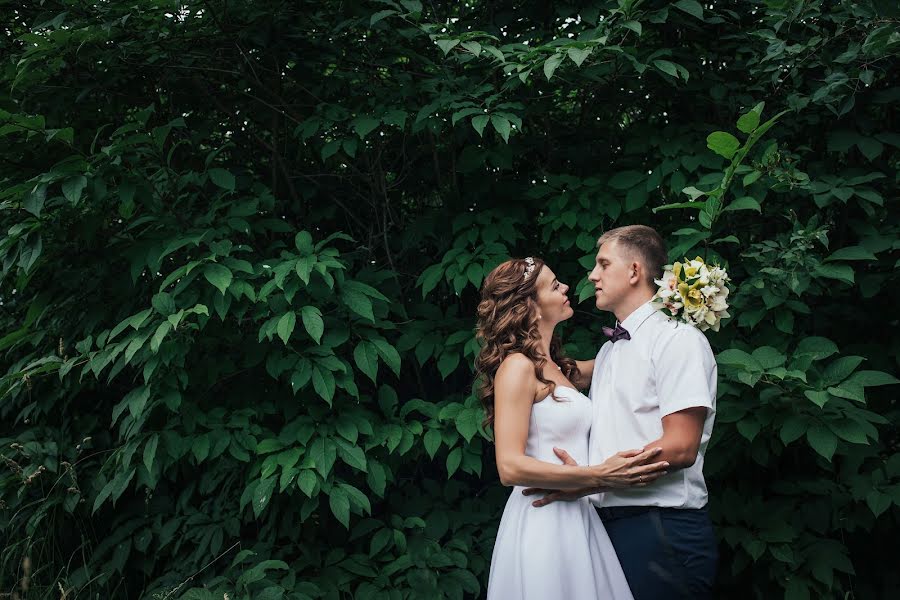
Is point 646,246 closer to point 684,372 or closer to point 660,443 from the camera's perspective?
point 684,372

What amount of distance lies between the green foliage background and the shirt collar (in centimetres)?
42

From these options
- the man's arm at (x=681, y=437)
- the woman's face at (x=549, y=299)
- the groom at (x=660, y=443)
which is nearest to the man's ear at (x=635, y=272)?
the groom at (x=660, y=443)

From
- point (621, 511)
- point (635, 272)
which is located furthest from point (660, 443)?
point (635, 272)

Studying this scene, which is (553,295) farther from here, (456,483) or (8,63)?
(8,63)

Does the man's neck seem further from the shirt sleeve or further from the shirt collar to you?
the shirt sleeve

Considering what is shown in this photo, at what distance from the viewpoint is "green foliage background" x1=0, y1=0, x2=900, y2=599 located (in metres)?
3.26

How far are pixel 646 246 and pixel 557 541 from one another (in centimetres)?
108

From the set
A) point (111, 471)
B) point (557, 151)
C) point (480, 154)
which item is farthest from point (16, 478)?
point (557, 151)

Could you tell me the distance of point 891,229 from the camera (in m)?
3.35

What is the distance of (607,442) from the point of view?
272cm

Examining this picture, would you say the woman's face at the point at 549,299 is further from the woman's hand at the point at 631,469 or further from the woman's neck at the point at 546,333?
the woman's hand at the point at 631,469

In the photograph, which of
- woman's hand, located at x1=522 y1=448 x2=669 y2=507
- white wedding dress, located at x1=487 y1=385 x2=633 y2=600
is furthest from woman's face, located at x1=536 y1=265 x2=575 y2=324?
woman's hand, located at x1=522 y1=448 x2=669 y2=507

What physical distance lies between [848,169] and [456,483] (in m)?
2.26

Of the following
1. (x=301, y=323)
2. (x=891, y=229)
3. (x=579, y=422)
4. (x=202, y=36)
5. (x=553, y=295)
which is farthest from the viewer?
(x=202, y=36)
